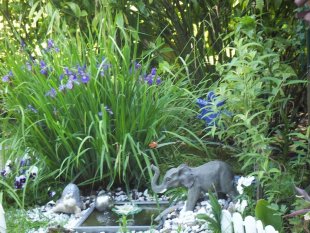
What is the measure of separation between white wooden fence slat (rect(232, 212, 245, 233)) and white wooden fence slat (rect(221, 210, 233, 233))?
0.04 meters

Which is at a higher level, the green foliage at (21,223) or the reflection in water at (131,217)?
the green foliage at (21,223)

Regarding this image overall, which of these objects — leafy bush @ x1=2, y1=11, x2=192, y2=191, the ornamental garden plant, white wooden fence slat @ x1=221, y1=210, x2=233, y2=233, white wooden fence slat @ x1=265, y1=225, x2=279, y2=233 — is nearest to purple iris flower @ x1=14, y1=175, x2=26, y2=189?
the ornamental garden plant

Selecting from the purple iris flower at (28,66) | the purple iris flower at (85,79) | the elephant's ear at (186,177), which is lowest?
the elephant's ear at (186,177)

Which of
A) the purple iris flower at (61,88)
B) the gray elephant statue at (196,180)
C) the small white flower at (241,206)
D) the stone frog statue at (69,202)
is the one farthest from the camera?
the purple iris flower at (61,88)

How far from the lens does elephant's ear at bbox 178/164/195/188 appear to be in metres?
3.28

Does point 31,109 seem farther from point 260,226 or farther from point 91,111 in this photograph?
point 260,226

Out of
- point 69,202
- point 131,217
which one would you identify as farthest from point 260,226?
point 69,202

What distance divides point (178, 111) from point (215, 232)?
4.47 ft

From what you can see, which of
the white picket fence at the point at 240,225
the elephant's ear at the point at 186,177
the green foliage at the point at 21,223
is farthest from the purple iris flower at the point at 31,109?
the white picket fence at the point at 240,225

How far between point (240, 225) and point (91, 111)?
1.42 meters

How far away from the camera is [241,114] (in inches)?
118

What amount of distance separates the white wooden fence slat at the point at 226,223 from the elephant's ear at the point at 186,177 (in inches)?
16.9

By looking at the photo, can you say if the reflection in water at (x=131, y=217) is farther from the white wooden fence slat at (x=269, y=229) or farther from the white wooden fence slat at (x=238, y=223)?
the white wooden fence slat at (x=269, y=229)

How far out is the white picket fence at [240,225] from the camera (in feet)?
8.72
